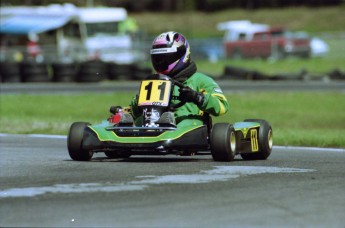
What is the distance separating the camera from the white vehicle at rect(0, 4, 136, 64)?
139 ft

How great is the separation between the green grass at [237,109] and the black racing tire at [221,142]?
22.9ft

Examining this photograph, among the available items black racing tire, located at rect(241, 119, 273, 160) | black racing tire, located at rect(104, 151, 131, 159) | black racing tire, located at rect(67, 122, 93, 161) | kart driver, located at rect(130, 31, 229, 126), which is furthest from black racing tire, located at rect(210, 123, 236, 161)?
black racing tire, located at rect(104, 151, 131, 159)

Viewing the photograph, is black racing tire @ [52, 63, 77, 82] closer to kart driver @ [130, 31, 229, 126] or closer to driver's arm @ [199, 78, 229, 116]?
kart driver @ [130, 31, 229, 126]

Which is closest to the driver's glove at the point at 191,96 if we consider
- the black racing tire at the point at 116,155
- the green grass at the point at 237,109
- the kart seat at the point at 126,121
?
the kart seat at the point at 126,121

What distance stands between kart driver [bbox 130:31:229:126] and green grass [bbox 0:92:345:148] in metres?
6.09

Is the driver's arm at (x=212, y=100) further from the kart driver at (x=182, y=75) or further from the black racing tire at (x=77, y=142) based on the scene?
the black racing tire at (x=77, y=142)

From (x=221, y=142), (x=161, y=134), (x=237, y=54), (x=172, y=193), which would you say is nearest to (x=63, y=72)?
(x=237, y=54)

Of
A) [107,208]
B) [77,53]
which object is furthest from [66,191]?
[77,53]

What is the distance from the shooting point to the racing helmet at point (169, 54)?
10.0m

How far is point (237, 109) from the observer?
23172 millimetres

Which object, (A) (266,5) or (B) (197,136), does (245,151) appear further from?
(A) (266,5)

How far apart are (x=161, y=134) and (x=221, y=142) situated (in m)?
0.56

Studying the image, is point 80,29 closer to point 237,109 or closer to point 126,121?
point 237,109

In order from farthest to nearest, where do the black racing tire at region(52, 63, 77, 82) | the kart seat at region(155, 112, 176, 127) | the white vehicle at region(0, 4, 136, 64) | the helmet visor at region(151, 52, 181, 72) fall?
the white vehicle at region(0, 4, 136, 64), the black racing tire at region(52, 63, 77, 82), the helmet visor at region(151, 52, 181, 72), the kart seat at region(155, 112, 176, 127)
